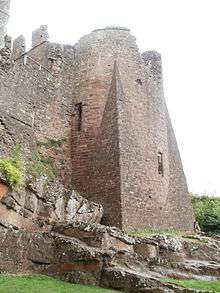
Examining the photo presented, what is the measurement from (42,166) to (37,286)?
28.3ft

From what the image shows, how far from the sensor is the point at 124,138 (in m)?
20.6

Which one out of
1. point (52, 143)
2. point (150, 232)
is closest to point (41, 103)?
point (52, 143)

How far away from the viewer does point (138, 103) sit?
2212 centimetres

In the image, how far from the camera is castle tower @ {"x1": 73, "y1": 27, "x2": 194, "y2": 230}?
1978 centimetres

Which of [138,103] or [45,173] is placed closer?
[45,173]

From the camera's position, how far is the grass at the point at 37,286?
36.7 ft

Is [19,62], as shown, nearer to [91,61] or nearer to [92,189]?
[91,61]

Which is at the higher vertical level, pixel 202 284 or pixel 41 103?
pixel 41 103

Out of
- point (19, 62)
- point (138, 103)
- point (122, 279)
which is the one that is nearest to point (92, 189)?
point (138, 103)

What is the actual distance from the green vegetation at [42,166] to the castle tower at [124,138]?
4.05ft

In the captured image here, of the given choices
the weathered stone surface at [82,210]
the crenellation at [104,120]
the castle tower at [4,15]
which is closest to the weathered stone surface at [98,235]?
the weathered stone surface at [82,210]

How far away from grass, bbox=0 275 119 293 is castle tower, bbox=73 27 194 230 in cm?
634

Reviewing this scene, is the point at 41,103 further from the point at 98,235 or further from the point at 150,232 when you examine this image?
the point at 98,235

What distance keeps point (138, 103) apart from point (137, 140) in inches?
78.0
